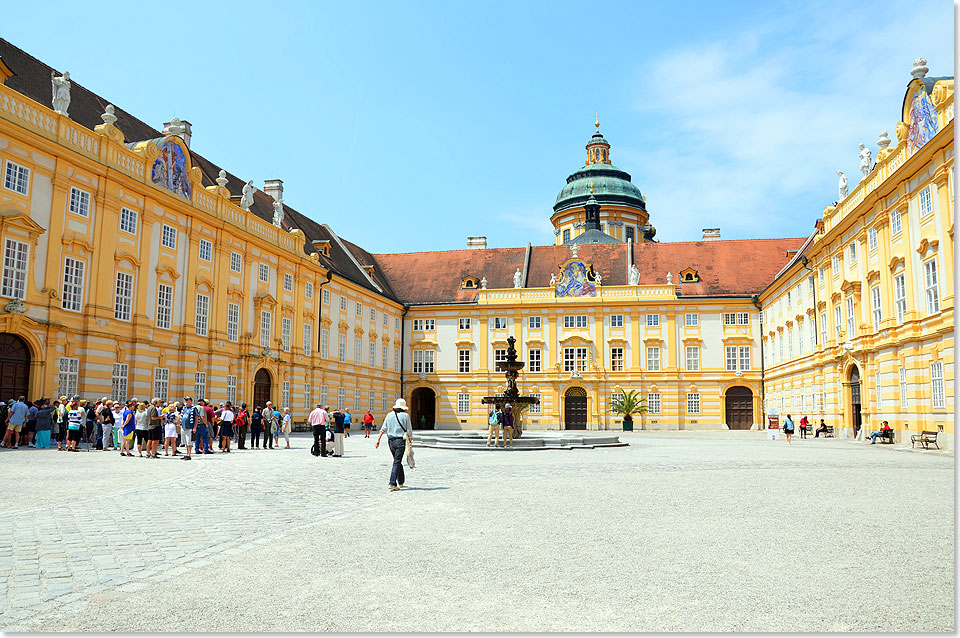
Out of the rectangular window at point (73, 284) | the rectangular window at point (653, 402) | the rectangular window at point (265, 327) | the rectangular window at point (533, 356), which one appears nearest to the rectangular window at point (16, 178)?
the rectangular window at point (73, 284)

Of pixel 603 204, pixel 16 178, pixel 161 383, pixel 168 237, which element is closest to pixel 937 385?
pixel 161 383

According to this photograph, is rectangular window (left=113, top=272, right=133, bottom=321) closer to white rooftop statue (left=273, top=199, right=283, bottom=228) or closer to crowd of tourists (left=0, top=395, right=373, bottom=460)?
crowd of tourists (left=0, top=395, right=373, bottom=460)

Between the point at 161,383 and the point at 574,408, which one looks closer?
the point at 161,383

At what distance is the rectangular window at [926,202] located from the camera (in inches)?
1013

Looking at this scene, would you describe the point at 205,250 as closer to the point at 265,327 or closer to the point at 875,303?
the point at 265,327

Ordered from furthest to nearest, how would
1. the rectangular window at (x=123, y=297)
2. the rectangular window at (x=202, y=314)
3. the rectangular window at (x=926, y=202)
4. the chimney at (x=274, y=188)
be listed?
the chimney at (x=274, y=188), the rectangular window at (x=202, y=314), the rectangular window at (x=123, y=297), the rectangular window at (x=926, y=202)

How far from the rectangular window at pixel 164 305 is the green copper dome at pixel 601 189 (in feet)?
176

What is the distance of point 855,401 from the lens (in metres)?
33.8

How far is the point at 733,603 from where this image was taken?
5582 millimetres

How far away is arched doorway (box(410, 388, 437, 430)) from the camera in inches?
2269

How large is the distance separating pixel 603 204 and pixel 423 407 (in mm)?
31579

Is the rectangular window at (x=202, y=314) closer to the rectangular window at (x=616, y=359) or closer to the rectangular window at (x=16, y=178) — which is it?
the rectangular window at (x=16, y=178)

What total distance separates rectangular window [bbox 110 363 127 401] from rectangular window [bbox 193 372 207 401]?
3982 mm

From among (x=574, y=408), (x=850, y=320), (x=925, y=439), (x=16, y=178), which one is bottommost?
(x=925, y=439)
